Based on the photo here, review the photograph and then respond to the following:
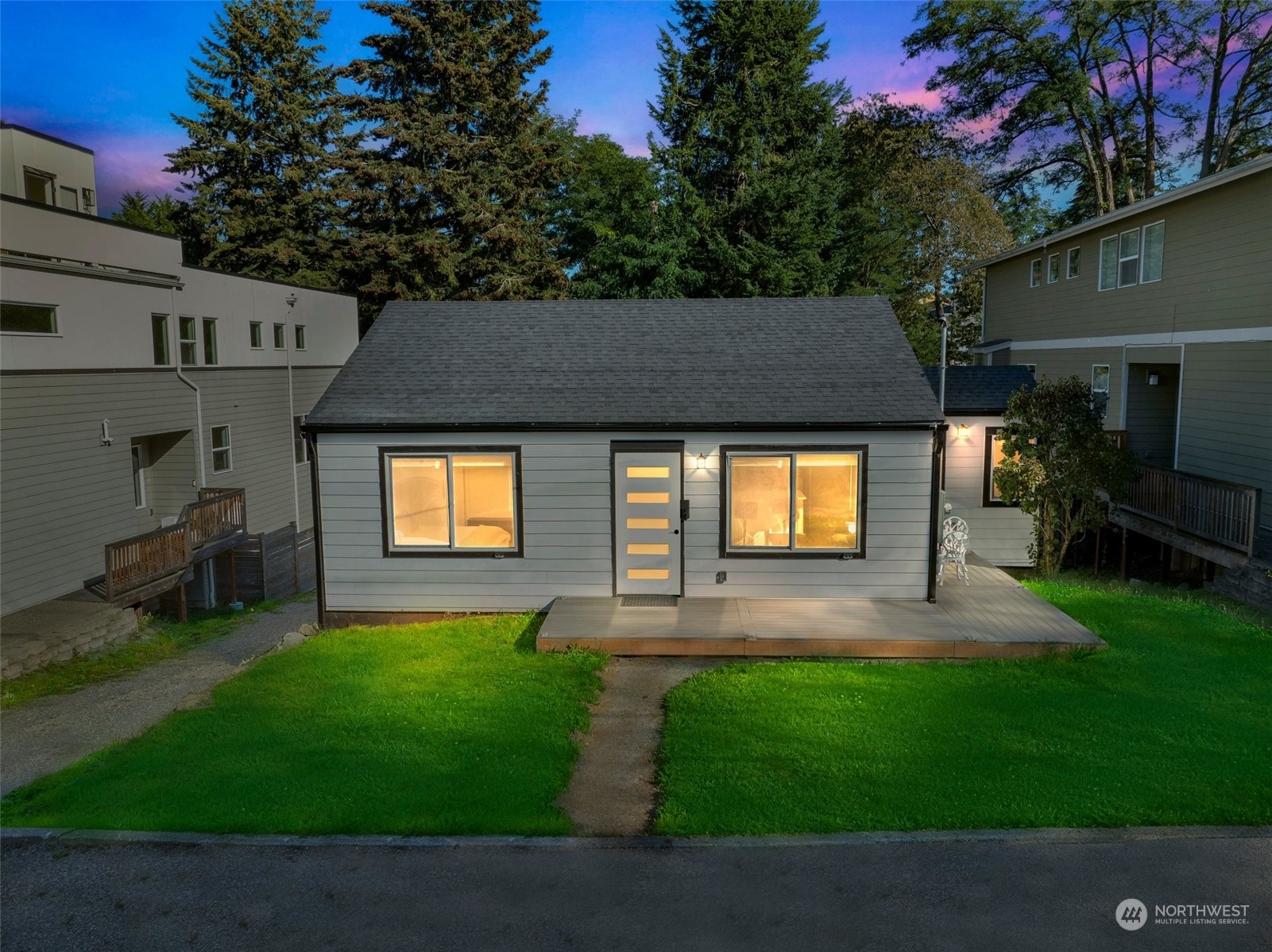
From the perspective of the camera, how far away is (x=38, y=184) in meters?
17.9

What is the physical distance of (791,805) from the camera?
20.0ft

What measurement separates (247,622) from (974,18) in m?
27.3

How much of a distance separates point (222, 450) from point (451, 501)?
11.0 m

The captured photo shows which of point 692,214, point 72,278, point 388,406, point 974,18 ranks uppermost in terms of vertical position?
point 974,18

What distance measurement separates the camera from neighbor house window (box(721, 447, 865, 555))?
35.0ft

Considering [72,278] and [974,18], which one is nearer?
[72,278]

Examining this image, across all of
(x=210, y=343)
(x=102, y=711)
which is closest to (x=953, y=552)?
(x=102, y=711)

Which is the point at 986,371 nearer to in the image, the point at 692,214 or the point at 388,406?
the point at 388,406

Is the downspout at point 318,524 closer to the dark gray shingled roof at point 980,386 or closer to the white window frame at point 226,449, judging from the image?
the white window frame at point 226,449

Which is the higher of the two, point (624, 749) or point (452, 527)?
point (452, 527)

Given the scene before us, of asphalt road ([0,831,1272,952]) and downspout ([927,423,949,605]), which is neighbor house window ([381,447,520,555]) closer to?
downspout ([927,423,949,605])

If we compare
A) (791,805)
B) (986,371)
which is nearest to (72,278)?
(791,805)

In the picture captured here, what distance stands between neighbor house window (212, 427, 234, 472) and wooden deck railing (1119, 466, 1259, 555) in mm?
18395

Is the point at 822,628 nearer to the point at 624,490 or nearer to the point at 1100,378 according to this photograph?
the point at 624,490
